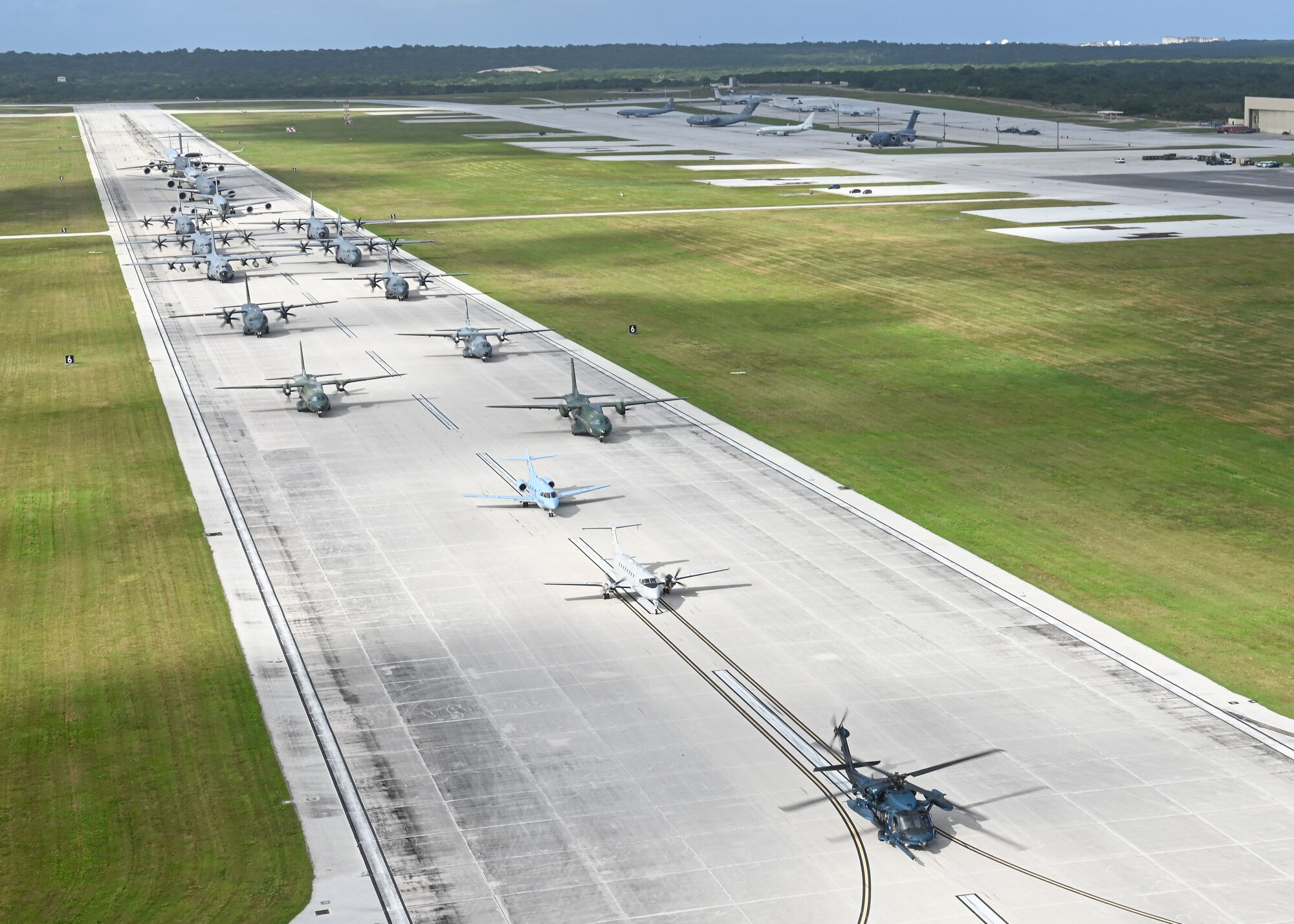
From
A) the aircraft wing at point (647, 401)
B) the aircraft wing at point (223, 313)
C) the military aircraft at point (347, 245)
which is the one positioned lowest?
the aircraft wing at point (647, 401)

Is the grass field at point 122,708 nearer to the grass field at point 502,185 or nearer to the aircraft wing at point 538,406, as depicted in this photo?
the aircraft wing at point 538,406

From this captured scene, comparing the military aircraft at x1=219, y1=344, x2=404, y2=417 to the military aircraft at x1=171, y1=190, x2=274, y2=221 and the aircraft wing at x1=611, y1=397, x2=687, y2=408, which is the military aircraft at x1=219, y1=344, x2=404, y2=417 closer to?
the aircraft wing at x1=611, y1=397, x2=687, y2=408

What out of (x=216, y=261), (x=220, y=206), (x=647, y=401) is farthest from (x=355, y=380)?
(x=220, y=206)

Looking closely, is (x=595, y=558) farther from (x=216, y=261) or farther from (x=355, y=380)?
(x=216, y=261)

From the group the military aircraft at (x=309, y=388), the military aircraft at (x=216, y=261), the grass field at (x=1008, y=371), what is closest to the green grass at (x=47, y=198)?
the military aircraft at (x=216, y=261)

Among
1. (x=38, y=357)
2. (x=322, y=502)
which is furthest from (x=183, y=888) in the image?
(x=38, y=357)

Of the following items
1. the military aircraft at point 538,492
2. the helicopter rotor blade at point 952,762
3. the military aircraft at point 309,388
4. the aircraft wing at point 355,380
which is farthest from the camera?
the aircraft wing at point 355,380
